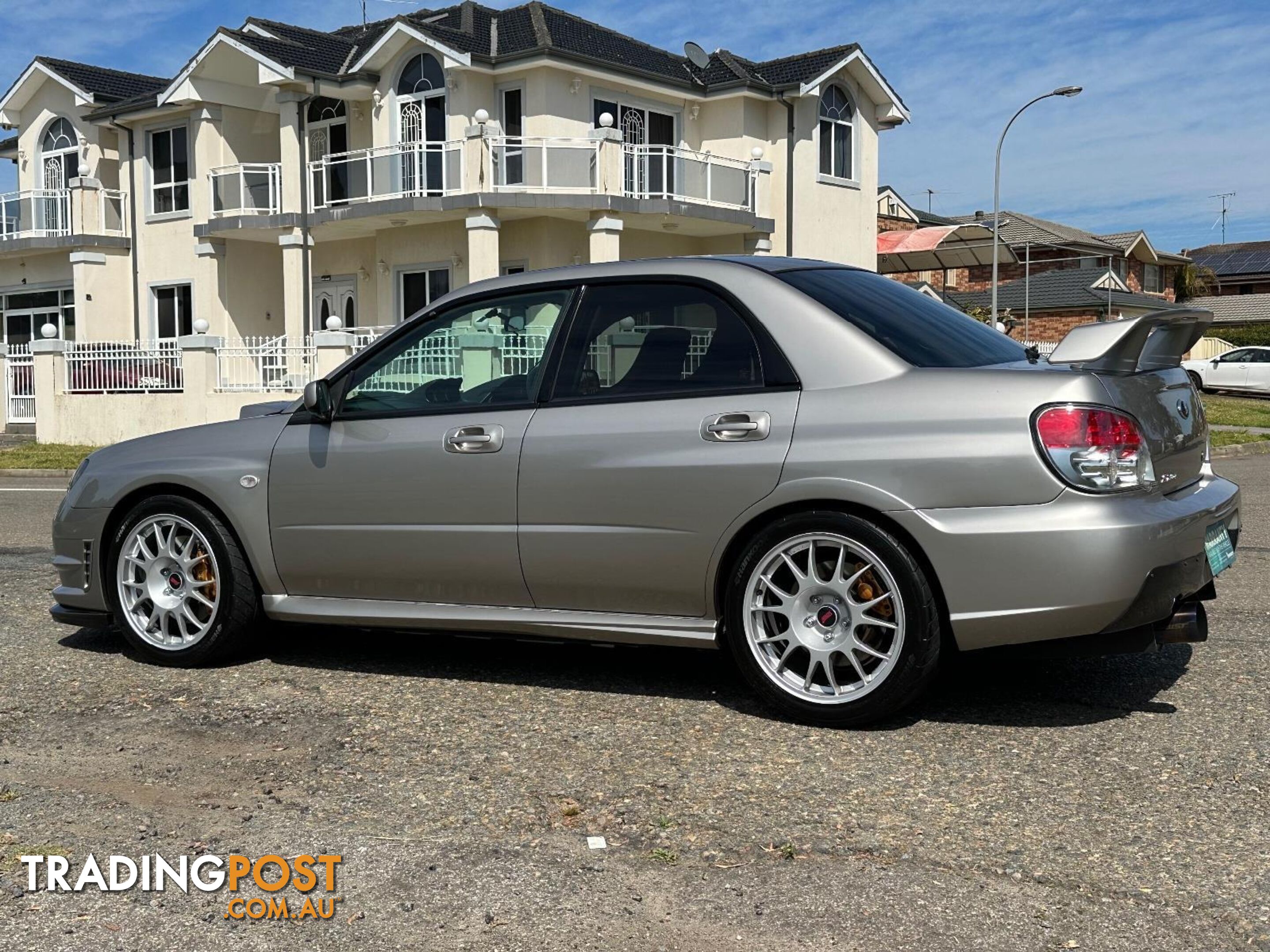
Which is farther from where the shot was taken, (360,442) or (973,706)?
(360,442)

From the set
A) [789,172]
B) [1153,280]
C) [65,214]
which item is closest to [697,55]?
[789,172]

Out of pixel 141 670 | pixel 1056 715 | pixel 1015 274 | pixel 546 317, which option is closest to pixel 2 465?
pixel 141 670

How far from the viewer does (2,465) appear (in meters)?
19.7

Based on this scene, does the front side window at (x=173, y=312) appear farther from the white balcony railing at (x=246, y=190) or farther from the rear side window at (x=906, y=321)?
the rear side window at (x=906, y=321)

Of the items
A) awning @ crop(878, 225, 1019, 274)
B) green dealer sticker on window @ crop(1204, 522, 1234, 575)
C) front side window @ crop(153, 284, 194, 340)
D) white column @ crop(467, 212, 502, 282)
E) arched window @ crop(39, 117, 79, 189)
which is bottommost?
green dealer sticker on window @ crop(1204, 522, 1234, 575)

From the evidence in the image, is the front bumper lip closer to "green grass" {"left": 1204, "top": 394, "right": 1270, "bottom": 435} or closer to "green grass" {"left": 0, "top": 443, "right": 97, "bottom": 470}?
"green grass" {"left": 0, "top": 443, "right": 97, "bottom": 470}

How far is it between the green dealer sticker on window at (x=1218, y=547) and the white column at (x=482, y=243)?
22238 mm

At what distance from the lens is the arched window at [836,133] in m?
31.5

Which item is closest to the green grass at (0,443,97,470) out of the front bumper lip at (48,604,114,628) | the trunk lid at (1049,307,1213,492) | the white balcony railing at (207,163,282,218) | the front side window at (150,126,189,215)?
the white balcony railing at (207,163,282,218)

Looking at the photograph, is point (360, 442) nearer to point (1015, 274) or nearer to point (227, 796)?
point (227, 796)

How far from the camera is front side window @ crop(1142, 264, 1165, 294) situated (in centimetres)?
6481

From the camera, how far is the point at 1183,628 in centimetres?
441

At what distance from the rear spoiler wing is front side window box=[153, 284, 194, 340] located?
2973 centimetres

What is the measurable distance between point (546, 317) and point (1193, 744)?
8.88 ft
